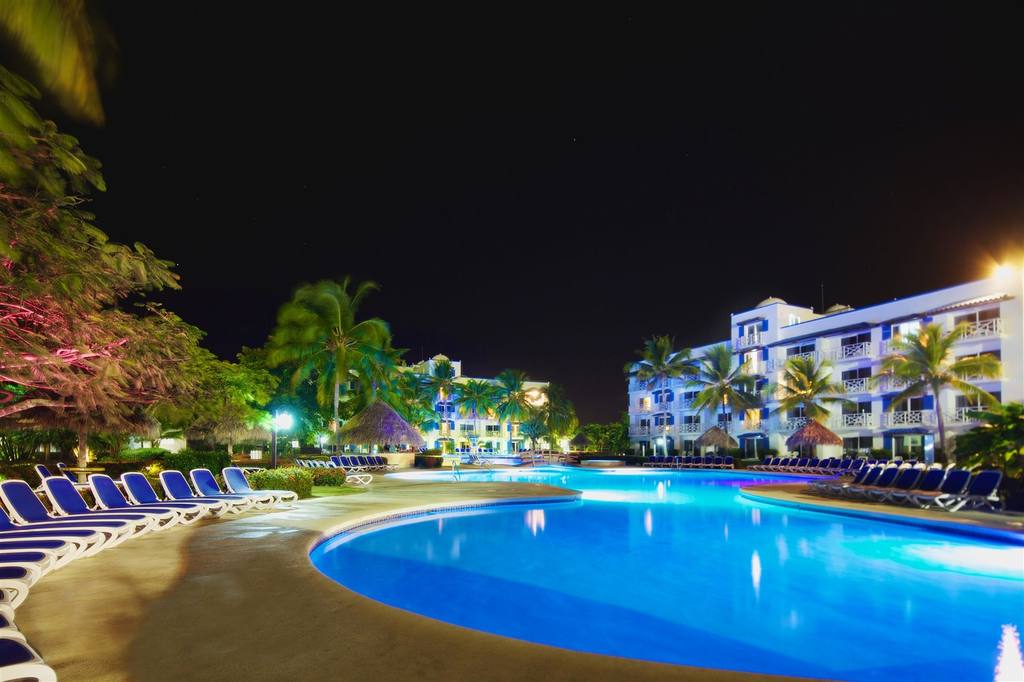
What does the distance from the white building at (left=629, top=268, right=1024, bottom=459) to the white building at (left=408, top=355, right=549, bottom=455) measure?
29.0m

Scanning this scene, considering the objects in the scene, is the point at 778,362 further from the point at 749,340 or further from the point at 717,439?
the point at 717,439

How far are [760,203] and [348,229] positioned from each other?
77.7 feet

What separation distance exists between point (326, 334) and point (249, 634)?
22759 mm

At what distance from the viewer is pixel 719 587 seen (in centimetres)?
875

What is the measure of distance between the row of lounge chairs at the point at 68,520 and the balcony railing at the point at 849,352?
33.5 metres

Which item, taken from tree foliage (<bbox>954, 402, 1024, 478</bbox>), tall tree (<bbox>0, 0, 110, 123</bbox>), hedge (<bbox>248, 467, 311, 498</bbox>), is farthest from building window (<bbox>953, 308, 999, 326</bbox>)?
tall tree (<bbox>0, 0, 110, 123</bbox>)

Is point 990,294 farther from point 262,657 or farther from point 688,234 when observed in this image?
point 262,657

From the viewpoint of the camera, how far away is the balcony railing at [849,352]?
36.2 m

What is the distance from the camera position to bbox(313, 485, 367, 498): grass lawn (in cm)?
1708

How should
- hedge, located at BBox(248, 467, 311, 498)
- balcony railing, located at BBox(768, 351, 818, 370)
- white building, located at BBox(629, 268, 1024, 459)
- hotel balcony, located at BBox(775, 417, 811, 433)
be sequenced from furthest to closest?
balcony railing, located at BBox(768, 351, 818, 370) → hotel balcony, located at BBox(775, 417, 811, 433) → white building, located at BBox(629, 268, 1024, 459) → hedge, located at BBox(248, 467, 311, 498)

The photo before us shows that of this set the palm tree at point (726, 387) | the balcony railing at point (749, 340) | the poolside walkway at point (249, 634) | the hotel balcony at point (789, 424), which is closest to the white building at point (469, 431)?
the balcony railing at point (749, 340)

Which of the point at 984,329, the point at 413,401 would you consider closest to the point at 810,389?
the point at 984,329

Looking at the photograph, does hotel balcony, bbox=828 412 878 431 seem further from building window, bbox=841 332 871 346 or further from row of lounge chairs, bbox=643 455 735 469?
row of lounge chairs, bbox=643 455 735 469

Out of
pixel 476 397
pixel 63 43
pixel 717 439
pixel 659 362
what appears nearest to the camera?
pixel 63 43
